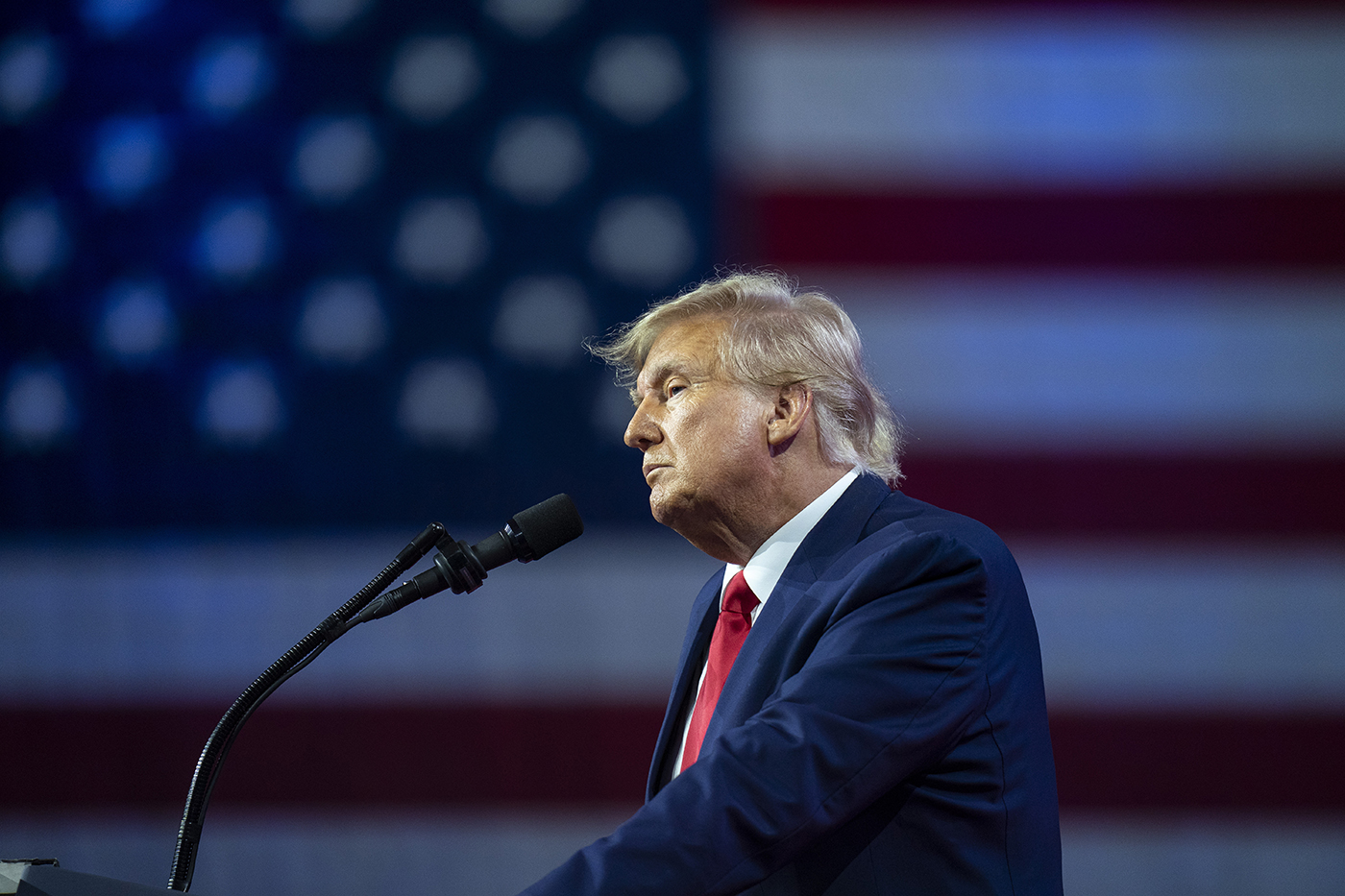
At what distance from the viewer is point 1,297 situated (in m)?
2.65

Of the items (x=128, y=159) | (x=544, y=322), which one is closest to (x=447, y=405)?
(x=544, y=322)

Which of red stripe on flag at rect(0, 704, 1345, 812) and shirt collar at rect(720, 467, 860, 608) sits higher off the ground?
shirt collar at rect(720, 467, 860, 608)

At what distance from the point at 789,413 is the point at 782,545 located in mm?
168

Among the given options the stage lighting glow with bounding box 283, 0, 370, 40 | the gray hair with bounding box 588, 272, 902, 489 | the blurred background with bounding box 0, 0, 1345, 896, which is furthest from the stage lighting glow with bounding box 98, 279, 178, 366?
the gray hair with bounding box 588, 272, 902, 489

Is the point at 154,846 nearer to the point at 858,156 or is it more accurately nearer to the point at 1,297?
the point at 1,297

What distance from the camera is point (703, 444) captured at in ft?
4.49

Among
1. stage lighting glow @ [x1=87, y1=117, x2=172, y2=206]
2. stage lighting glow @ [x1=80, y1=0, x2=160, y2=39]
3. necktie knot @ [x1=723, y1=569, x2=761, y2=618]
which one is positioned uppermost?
stage lighting glow @ [x1=80, y1=0, x2=160, y2=39]

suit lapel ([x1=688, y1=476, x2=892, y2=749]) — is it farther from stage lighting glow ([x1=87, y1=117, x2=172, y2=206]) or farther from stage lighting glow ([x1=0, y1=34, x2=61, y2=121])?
stage lighting glow ([x1=0, y1=34, x2=61, y2=121])

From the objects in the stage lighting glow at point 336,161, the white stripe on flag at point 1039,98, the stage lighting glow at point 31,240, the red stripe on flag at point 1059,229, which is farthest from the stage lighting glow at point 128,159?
the red stripe on flag at point 1059,229

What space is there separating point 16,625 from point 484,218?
1405 mm

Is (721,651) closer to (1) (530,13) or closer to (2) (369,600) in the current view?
(2) (369,600)

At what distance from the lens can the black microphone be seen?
1059 mm

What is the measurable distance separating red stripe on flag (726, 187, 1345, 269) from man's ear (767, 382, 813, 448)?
3.92ft

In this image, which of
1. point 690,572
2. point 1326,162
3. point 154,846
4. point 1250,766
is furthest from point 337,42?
point 1250,766
